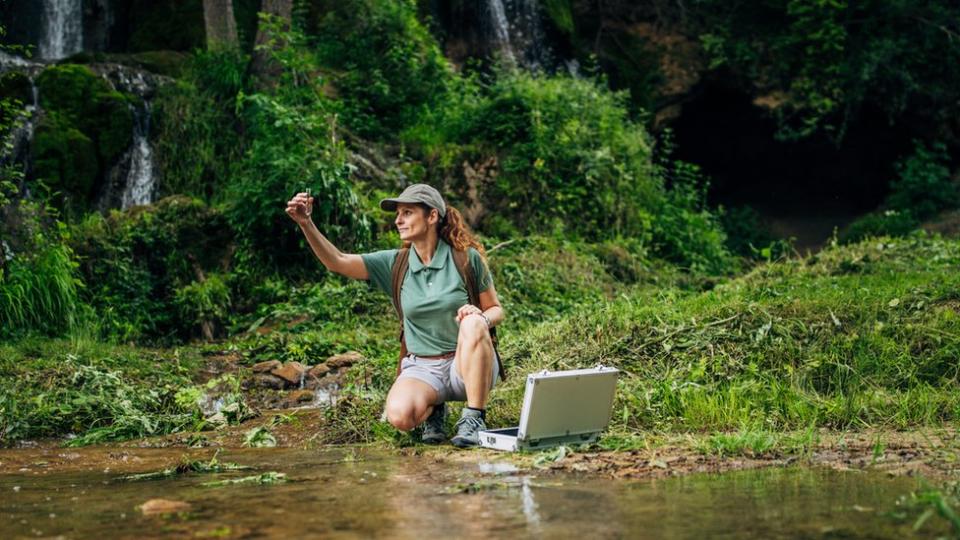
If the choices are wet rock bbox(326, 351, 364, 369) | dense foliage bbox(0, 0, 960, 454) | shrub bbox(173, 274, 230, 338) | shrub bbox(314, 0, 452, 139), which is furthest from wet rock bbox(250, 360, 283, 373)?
shrub bbox(314, 0, 452, 139)

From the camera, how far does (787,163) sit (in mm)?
21094

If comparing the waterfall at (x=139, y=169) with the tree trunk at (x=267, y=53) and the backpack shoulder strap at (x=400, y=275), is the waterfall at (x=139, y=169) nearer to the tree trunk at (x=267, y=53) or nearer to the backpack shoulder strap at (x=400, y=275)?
the tree trunk at (x=267, y=53)

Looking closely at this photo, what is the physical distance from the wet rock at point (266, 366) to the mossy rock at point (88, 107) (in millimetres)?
5166

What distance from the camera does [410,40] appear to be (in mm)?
15109

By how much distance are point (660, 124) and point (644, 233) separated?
17.0 feet

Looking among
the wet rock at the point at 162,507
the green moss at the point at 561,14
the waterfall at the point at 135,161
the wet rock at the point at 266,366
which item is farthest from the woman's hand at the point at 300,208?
the green moss at the point at 561,14

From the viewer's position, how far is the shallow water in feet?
11.4

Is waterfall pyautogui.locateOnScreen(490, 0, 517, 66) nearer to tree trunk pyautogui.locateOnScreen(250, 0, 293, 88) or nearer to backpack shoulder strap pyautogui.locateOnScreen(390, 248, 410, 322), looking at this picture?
tree trunk pyautogui.locateOnScreen(250, 0, 293, 88)

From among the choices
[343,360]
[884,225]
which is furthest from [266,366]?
[884,225]

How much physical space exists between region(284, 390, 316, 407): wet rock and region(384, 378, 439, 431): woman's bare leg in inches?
100

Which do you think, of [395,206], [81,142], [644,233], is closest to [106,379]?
[395,206]

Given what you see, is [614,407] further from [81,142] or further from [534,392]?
[81,142]

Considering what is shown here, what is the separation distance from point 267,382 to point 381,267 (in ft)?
9.85

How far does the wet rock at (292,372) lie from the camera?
8.62 meters
